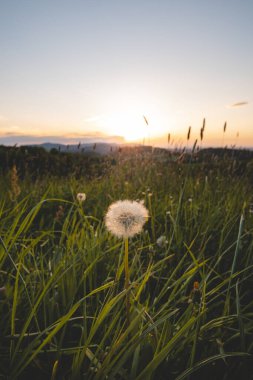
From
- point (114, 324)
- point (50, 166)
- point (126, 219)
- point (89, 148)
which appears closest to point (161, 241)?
point (126, 219)

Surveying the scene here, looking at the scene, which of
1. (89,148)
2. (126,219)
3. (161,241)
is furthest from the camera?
(89,148)

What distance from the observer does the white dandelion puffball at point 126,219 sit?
4.47 feet

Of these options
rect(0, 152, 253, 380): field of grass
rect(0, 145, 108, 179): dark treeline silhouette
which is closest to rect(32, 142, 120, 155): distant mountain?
rect(0, 145, 108, 179): dark treeline silhouette

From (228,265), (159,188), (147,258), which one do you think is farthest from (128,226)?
(159,188)

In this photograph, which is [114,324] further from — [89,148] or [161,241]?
[89,148]

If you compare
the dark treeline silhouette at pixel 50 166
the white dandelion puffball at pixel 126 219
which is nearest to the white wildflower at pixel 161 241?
the white dandelion puffball at pixel 126 219

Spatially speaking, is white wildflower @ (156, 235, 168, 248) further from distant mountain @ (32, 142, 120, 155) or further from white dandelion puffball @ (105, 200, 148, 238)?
distant mountain @ (32, 142, 120, 155)

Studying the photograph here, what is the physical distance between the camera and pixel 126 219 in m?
1.41

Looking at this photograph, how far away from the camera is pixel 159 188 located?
4.49 meters

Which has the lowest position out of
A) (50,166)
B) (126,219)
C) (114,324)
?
(50,166)

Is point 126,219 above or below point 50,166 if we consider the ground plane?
above

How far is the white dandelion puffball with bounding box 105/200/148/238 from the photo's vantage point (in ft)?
4.47

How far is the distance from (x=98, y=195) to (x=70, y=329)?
2.59 meters

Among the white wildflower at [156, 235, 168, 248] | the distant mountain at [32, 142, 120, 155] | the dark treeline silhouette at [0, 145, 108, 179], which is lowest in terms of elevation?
the dark treeline silhouette at [0, 145, 108, 179]
